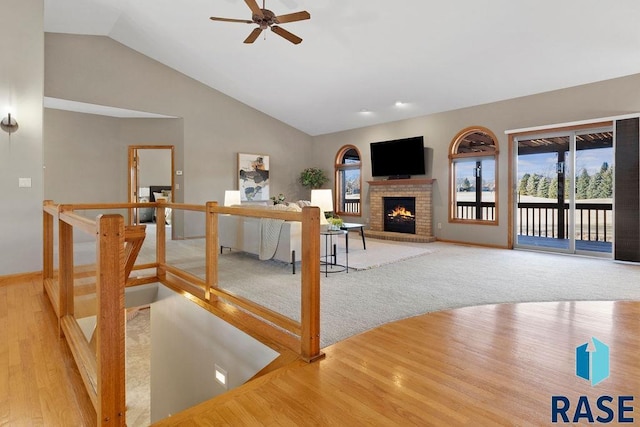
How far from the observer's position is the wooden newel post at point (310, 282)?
2.09 metres

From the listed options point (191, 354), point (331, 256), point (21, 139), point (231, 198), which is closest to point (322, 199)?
point (331, 256)

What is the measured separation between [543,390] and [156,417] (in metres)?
Answer: 4.71

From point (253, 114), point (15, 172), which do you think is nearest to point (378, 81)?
point (253, 114)

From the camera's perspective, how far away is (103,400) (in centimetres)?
135

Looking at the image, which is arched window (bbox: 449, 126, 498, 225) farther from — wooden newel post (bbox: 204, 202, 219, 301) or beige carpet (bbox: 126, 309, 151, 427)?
beige carpet (bbox: 126, 309, 151, 427)

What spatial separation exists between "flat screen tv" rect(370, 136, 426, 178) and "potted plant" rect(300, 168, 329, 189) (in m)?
1.66

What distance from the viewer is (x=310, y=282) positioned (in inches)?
83.0

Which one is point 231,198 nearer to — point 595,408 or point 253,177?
point 253,177

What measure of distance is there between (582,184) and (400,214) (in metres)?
3.51

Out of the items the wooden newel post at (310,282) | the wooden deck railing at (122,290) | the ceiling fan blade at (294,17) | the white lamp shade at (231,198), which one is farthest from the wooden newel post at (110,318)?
the white lamp shade at (231,198)

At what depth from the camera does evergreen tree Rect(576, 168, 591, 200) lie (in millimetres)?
5727

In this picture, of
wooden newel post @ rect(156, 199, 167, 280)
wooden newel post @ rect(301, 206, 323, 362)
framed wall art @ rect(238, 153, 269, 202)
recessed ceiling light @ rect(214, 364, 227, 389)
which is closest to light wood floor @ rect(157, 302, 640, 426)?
wooden newel post @ rect(301, 206, 323, 362)

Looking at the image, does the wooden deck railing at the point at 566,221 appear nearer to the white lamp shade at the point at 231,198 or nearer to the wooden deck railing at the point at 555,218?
the wooden deck railing at the point at 555,218

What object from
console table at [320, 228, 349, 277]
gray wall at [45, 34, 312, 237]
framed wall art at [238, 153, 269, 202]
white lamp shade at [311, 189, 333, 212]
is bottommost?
console table at [320, 228, 349, 277]
